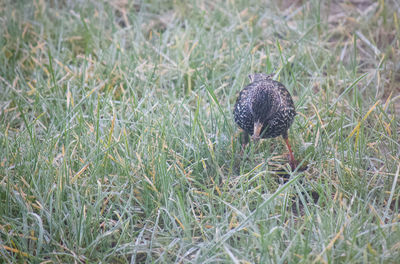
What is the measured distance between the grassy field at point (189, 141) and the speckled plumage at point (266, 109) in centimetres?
23

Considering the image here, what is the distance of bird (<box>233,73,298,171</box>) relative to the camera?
3.90 metres

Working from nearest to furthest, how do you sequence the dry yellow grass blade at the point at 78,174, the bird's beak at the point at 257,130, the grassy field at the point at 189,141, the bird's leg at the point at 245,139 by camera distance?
1. the grassy field at the point at 189,141
2. the dry yellow grass blade at the point at 78,174
3. the bird's beak at the point at 257,130
4. the bird's leg at the point at 245,139

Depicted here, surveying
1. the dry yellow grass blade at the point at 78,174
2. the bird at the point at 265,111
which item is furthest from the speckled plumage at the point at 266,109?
the dry yellow grass blade at the point at 78,174

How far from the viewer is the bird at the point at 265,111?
390 cm

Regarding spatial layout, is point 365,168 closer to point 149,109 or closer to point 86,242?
point 149,109

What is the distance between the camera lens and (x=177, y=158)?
4.07 metres

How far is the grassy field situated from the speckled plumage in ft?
0.76

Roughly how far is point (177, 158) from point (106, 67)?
5.84 feet

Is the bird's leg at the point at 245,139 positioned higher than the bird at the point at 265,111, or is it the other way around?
the bird at the point at 265,111

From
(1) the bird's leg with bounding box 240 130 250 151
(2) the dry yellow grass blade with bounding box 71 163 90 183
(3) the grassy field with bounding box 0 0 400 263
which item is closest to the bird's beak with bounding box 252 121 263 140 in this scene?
(3) the grassy field with bounding box 0 0 400 263

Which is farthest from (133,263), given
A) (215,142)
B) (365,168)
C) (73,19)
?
(73,19)

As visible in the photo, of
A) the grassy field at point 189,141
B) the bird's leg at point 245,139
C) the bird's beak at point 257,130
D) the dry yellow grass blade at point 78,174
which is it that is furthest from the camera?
the bird's leg at point 245,139

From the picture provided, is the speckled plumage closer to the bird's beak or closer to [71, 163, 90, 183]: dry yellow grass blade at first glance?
the bird's beak

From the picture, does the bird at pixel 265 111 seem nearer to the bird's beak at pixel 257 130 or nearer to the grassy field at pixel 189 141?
the bird's beak at pixel 257 130
